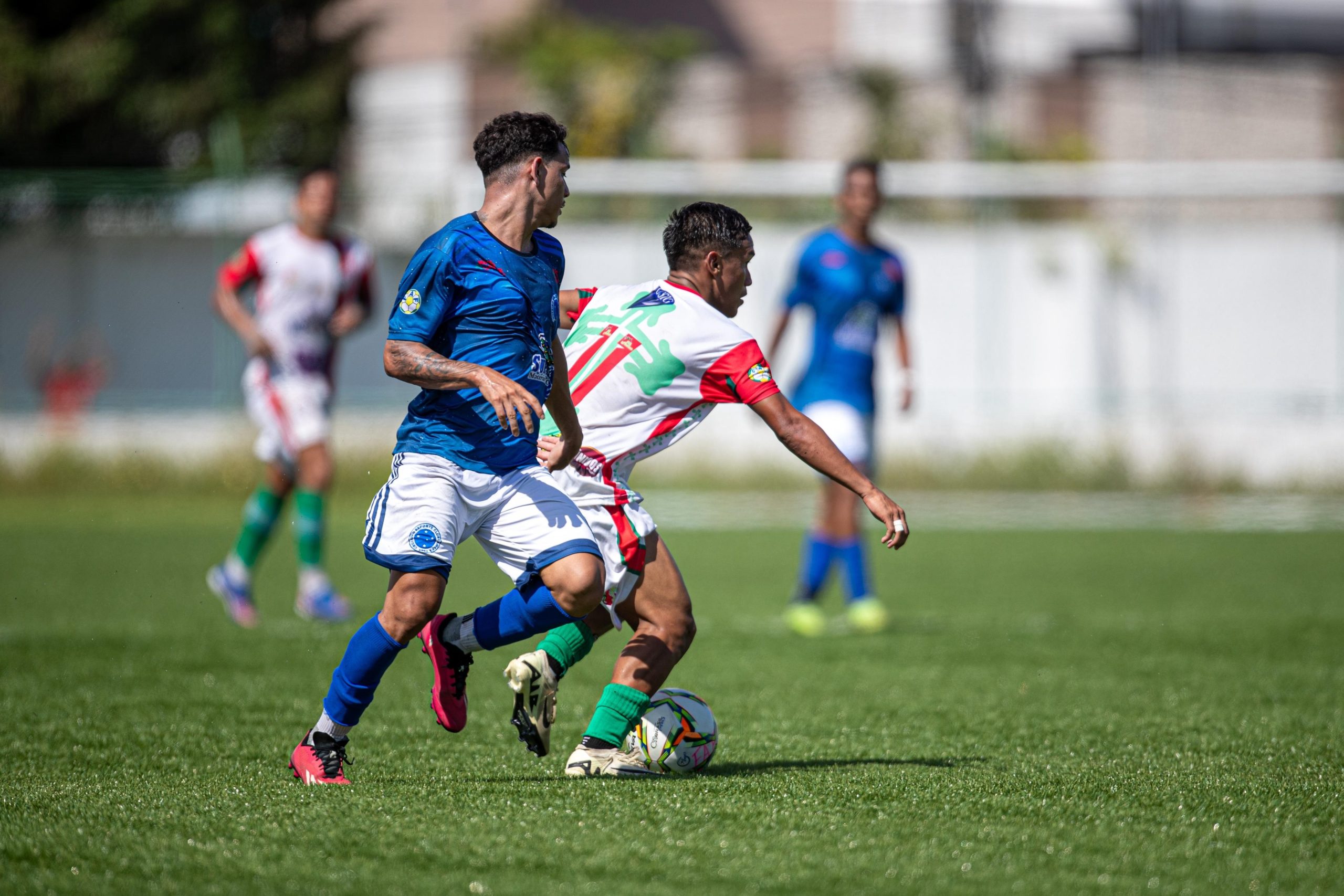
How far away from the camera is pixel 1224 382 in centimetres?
1908

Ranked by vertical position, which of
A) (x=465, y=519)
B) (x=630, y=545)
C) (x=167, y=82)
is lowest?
(x=630, y=545)

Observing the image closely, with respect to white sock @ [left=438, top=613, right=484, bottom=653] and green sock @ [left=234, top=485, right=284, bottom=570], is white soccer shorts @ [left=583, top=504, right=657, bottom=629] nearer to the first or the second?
white sock @ [left=438, top=613, right=484, bottom=653]

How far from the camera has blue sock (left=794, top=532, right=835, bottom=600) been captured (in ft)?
26.3

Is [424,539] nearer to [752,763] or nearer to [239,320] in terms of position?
[752,763]

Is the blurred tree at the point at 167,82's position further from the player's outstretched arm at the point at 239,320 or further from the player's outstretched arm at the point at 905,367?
the player's outstretched arm at the point at 905,367

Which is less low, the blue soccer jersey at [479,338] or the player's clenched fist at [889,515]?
the blue soccer jersey at [479,338]

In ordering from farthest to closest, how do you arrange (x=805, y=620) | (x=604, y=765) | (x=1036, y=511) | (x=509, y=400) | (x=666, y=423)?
1. (x=1036, y=511)
2. (x=805, y=620)
3. (x=666, y=423)
4. (x=604, y=765)
5. (x=509, y=400)

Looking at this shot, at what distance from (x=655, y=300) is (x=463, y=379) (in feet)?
2.58

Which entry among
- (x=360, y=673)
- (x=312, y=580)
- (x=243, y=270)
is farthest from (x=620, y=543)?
(x=243, y=270)

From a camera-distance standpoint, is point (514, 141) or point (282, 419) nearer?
point (514, 141)

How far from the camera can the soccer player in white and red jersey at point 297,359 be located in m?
8.09

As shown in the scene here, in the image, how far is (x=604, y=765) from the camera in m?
4.38

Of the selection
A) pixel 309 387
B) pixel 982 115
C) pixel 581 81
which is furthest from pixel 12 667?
pixel 581 81

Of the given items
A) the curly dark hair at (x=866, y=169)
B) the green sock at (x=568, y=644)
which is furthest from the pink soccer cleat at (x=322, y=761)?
the curly dark hair at (x=866, y=169)
